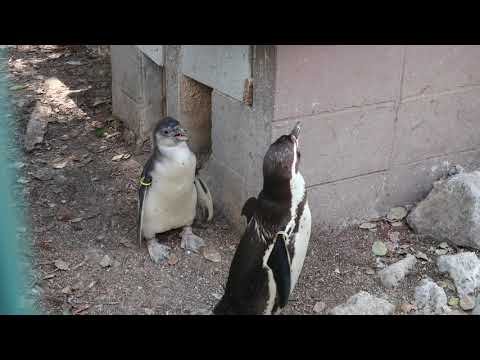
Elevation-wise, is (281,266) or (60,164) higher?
(281,266)

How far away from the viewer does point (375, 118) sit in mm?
3689

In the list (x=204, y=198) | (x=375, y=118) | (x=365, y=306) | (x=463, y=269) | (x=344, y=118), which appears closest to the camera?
(x=365, y=306)

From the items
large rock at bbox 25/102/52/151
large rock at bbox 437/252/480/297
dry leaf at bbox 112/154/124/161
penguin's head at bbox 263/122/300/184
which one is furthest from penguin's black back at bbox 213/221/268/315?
large rock at bbox 25/102/52/151

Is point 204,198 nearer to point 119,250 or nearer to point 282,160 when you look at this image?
point 119,250

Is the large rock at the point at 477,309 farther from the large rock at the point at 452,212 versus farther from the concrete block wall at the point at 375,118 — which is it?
the concrete block wall at the point at 375,118

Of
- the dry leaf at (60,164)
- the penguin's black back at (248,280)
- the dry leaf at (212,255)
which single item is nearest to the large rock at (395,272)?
the penguin's black back at (248,280)

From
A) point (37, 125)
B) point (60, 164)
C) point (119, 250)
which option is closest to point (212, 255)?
point (119, 250)

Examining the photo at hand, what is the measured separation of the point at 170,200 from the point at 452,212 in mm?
1660

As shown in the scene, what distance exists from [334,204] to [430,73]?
3.17 feet

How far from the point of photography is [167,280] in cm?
358

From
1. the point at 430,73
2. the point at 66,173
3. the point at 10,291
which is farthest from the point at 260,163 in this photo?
the point at 10,291
